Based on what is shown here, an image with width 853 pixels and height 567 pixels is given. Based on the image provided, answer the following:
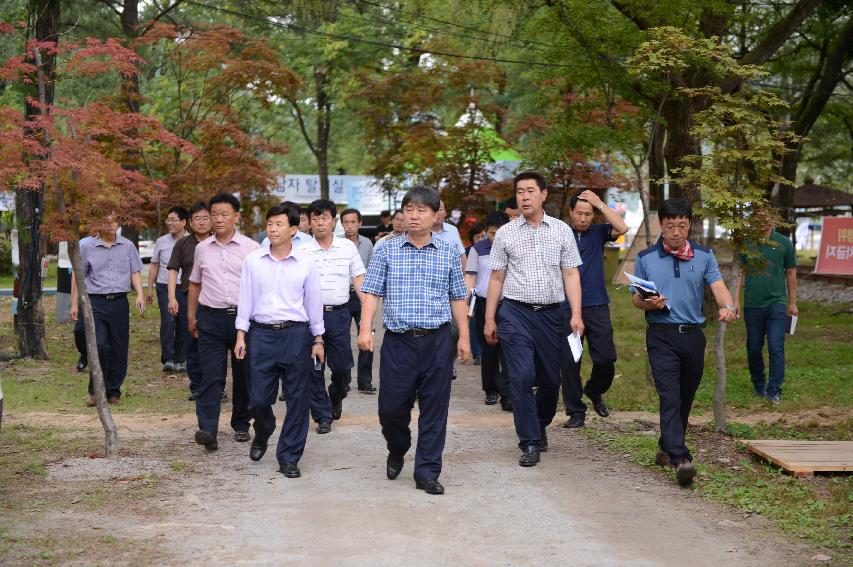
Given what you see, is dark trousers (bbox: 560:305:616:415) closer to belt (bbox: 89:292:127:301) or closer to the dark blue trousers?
the dark blue trousers

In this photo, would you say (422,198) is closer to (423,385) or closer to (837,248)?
(423,385)

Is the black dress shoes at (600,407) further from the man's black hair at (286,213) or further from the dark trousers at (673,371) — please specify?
the man's black hair at (286,213)

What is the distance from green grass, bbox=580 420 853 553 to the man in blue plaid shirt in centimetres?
189

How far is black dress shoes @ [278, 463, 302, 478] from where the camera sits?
25.6 feet

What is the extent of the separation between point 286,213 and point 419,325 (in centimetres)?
151

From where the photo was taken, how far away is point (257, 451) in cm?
840

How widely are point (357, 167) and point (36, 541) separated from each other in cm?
4593

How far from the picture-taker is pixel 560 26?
13.1 metres

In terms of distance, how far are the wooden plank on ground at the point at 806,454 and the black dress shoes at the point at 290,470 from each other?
3.59m

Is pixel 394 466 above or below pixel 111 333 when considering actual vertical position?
below

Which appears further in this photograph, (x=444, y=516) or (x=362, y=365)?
(x=362, y=365)

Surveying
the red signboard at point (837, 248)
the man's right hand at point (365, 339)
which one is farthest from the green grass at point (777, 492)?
the red signboard at point (837, 248)

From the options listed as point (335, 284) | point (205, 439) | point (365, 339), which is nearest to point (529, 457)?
point (365, 339)

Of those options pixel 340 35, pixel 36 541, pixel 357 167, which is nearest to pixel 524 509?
pixel 36 541
